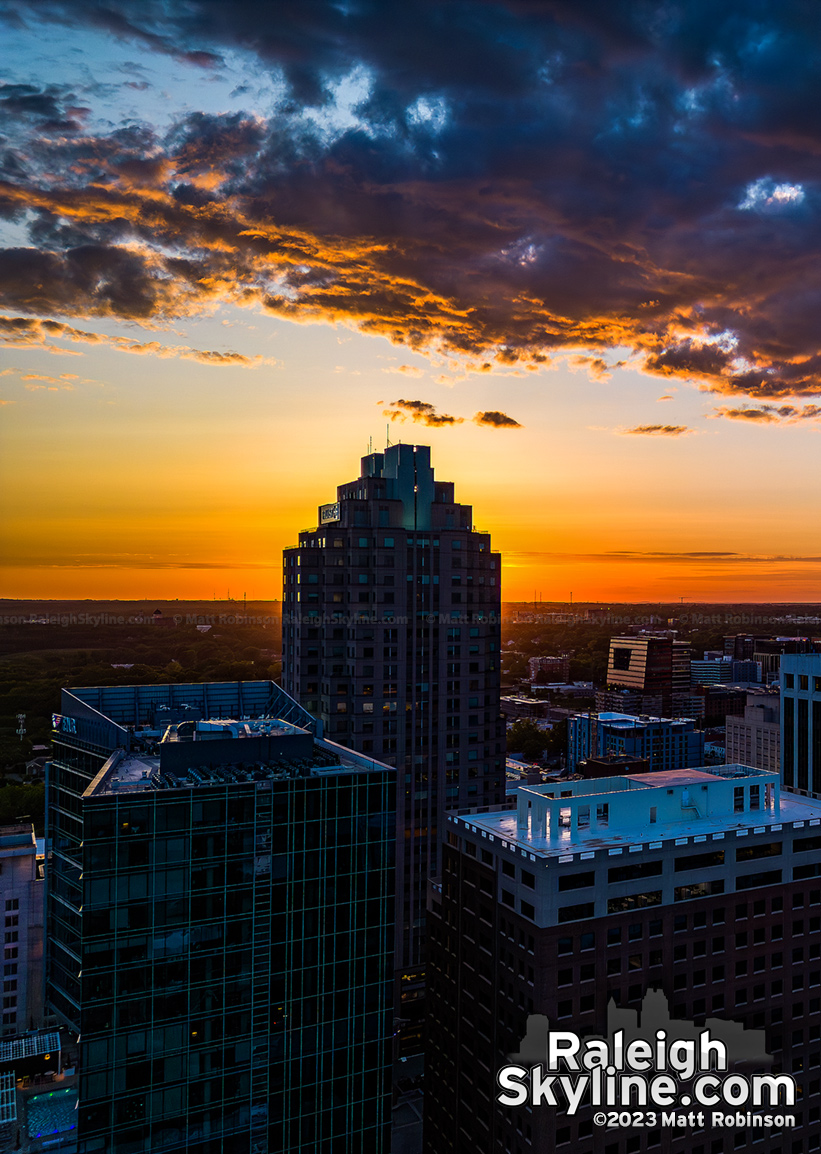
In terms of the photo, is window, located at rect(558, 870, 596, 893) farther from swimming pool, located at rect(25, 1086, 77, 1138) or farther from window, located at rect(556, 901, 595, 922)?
swimming pool, located at rect(25, 1086, 77, 1138)

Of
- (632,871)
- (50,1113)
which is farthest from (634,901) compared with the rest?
(50,1113)

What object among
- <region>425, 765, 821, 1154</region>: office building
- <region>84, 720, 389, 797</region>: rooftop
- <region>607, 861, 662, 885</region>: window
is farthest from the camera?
<region>607, 861, 662, 885</region>: window

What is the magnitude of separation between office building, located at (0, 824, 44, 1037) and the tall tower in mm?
45415

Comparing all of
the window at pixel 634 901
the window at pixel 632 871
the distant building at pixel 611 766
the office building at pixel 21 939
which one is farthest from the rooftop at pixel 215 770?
the distant building at pixel 611 766

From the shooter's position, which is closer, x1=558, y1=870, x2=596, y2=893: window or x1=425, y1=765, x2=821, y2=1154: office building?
x1=425, y1=765, x2=821, y2=1154: office building

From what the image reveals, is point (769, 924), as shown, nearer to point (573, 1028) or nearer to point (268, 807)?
point (573, 1028)

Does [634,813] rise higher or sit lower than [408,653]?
lower

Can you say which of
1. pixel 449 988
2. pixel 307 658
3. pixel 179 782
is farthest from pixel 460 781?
pixel 179 782

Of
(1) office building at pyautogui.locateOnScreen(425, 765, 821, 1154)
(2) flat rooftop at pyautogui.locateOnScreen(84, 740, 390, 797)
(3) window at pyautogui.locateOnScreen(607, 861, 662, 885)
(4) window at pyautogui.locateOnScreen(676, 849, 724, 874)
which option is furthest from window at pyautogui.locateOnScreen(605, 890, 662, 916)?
(2) flat rooftop at pyautogui.locateOnScreen(84, 740, 390, 797)

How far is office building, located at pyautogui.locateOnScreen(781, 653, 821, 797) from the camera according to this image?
148 m

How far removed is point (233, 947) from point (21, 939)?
249 ft

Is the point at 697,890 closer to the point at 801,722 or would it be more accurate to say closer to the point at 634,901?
the point at 634,901

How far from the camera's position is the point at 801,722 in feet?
495

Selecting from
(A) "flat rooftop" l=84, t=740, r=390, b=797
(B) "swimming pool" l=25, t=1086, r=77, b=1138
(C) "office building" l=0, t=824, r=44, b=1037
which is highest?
(A) "flat rooftop" l=84, t=740, r=390, b=797
